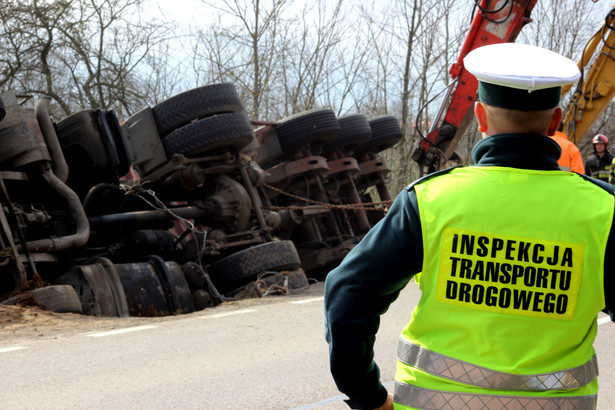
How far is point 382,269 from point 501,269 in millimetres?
243

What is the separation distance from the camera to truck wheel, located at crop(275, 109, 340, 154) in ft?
38.2

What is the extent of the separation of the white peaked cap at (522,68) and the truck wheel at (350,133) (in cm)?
1101

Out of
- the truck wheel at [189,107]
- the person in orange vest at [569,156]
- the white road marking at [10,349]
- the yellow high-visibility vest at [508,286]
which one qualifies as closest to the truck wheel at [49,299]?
the white road marking at [10,349]

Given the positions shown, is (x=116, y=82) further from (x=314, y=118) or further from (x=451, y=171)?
(x=451, y=171)

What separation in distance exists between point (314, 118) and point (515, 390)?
405 inches

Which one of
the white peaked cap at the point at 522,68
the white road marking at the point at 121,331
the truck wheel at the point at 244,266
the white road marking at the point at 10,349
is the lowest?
the truck wheel at the point at 244,266

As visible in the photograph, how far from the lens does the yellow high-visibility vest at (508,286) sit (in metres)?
1.65

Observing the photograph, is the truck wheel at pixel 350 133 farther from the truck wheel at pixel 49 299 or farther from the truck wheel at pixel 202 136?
the truck wheel at pixel 49 299

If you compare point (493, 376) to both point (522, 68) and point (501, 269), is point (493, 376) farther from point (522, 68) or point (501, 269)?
point (522, 68)

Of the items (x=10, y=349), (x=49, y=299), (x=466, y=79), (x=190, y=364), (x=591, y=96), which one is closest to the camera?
(x=190, y=364)

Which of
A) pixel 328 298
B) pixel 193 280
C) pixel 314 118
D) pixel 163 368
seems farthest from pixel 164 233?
pixel 328 298

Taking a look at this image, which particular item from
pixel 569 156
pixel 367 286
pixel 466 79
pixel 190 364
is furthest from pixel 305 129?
pixel 367 286

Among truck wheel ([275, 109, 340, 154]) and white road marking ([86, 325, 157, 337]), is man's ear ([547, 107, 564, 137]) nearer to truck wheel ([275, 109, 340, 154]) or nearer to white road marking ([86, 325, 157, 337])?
white road marking ([86, 325, 157, 337])

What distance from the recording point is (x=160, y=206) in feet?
31.6
